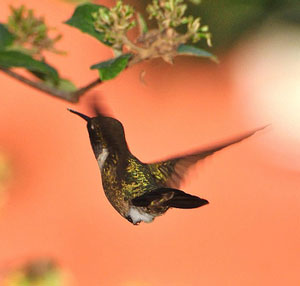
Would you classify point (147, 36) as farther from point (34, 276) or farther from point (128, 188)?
point (34, 276)

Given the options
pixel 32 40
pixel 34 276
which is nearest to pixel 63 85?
pixel 32 40

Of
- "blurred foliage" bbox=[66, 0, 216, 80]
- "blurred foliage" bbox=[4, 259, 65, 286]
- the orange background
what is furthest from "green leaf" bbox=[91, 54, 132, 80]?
the orange background

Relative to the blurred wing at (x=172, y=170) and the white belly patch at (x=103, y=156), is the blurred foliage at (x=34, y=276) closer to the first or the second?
the blurred wing at (x=172, y=170)

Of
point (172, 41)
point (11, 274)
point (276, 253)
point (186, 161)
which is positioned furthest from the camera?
point (276, 253)

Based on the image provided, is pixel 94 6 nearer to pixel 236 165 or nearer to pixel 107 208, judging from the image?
pixel 107 208

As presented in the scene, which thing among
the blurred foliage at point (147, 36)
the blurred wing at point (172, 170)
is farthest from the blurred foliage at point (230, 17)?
the blurred foliage at point (147, 36)

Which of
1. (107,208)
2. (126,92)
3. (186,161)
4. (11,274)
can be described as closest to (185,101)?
(126,92)
